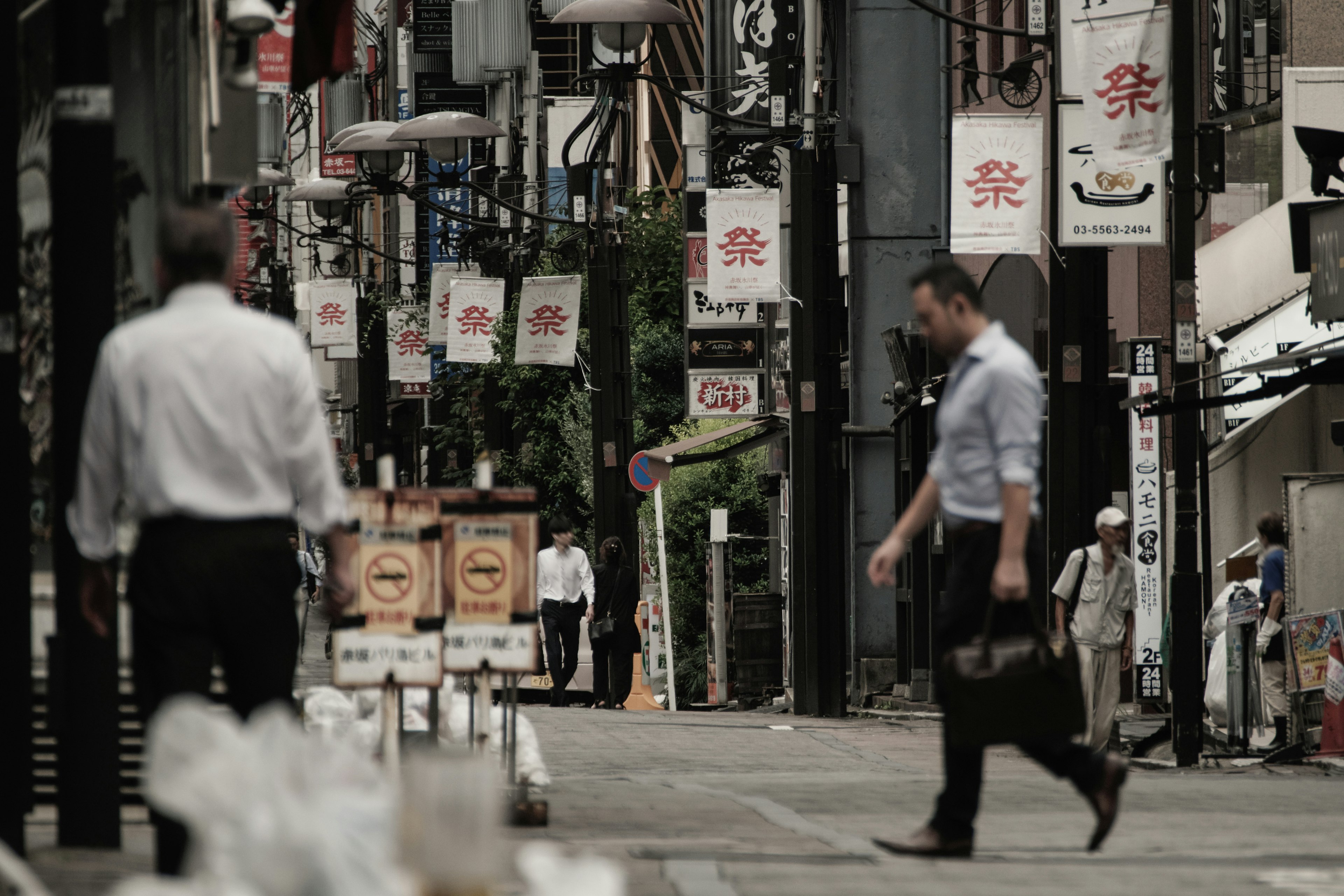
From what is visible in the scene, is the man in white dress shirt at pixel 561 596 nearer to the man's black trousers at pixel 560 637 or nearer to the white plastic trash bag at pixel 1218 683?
the man's black trousers at pixel 560 637

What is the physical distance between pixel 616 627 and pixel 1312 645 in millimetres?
10067

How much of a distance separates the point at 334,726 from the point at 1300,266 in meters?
9.13

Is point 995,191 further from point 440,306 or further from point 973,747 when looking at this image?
point 440,306

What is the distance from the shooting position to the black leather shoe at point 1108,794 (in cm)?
731

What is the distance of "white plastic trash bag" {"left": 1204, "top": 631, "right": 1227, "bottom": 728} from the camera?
55.0ft

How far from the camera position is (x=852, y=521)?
25000mm

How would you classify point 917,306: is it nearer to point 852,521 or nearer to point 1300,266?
point 1300,266

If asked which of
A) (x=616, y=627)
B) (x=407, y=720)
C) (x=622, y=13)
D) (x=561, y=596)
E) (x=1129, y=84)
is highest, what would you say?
(x=622, y=13)

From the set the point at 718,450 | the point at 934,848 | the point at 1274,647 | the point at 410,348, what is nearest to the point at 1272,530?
the point at 1274,647

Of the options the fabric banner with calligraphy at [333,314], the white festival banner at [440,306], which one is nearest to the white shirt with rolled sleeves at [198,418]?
the white festival banner at [440,306]

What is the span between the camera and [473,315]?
3512 cm

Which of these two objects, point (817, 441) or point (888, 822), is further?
point (817, 441)

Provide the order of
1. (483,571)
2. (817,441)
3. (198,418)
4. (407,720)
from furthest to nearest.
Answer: (817,441), (407,720), (483,571), (198,418)

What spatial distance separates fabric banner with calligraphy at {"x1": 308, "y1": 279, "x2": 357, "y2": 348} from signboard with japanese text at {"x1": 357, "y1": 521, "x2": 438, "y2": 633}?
38379mm
